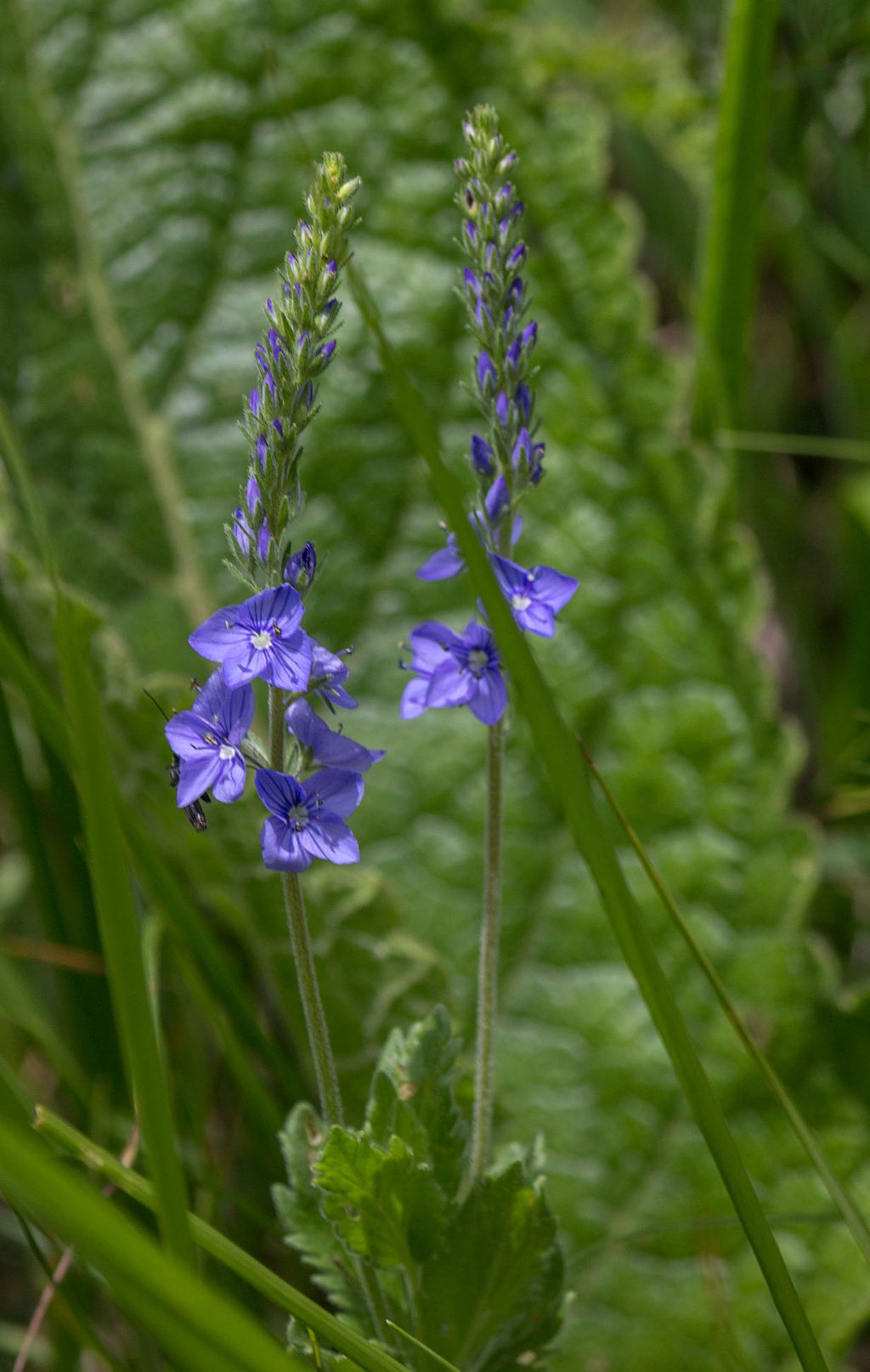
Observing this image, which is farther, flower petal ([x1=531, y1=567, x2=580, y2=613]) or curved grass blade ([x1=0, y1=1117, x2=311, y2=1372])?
flower petal ([x1=531, y1=567, x2=580, y2=613])

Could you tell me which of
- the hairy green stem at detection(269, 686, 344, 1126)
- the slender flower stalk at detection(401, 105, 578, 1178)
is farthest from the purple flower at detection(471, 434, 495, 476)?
the hairy green stem at detection(269, 686, 344, 1126)

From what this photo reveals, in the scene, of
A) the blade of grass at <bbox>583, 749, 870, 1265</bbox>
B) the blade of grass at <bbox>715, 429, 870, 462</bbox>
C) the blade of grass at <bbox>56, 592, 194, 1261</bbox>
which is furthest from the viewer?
the blade of grass at <bbox>715, 429, 870, 462</bbox>

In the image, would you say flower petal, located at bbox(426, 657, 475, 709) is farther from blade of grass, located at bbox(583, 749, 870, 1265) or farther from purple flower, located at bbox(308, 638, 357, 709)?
blade of grass, located at bbox(583, 749, 870, 1265)

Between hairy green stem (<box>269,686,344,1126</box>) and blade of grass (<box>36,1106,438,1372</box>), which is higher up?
hairy green stem (<box>269,686,344,1126</box>)

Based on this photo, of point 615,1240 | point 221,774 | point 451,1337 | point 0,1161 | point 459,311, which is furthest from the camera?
point 459,311

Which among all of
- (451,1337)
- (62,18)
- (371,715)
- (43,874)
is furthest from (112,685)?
(62,18)

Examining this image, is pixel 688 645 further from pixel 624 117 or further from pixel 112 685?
pixel 624 117
